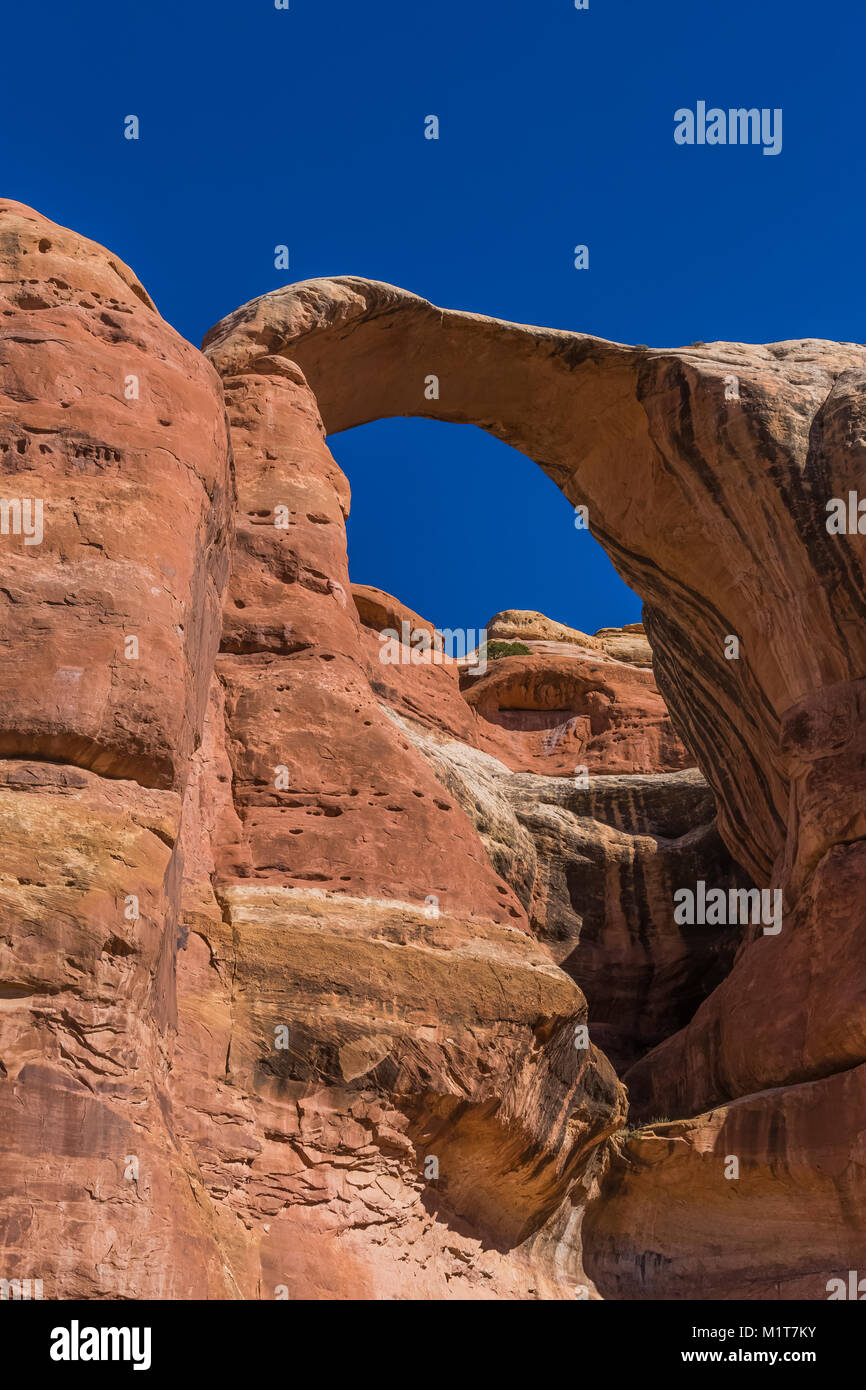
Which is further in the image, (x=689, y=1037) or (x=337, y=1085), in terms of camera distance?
(x=689, y=1037)

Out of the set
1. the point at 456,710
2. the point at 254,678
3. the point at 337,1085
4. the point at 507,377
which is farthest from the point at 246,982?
the point at 456,710

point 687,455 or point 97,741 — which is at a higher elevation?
point 687,455

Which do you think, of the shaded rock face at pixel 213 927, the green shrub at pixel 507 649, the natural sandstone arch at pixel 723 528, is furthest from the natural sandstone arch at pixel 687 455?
the green shrub at pixel 507 649

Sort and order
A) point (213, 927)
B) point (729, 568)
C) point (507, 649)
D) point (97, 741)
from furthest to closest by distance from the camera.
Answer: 1. point (507, 649)
2. point (729, 568)
3. point (213, 927)
4. point (97, 741)

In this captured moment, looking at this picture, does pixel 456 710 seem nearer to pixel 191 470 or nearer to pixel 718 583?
pixel 718 583

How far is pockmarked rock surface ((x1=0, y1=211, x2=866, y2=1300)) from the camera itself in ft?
23.1

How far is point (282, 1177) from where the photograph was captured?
27.2 feet

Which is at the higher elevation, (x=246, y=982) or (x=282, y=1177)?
(x=246, y=982)

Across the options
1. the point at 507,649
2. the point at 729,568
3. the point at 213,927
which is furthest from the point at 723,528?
the point at 507,649

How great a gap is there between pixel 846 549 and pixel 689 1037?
5.05 m

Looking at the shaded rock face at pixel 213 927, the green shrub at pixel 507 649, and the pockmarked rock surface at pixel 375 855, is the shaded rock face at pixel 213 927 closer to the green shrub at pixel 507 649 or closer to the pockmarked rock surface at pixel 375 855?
the pockmarked rock surface at pixel 375 855

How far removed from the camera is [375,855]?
10234 millimetres

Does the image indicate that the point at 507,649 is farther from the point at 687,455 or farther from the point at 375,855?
the point at 375,855

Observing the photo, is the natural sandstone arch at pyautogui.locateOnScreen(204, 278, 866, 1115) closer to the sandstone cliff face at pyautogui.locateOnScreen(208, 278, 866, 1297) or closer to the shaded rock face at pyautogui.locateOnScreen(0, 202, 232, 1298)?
the sandstone cliff face at pyautogui.locateOnScreen(208, 278, 866, 1297)
